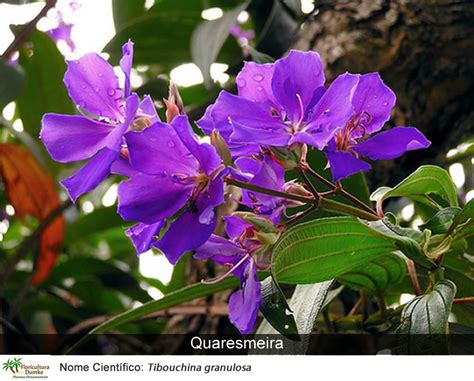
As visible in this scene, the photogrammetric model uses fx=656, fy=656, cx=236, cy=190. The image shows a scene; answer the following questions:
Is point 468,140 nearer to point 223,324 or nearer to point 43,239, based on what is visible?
point 223,324

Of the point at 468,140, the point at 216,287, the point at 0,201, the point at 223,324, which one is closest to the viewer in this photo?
the point at 216,287

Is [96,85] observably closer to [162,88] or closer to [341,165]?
[341,165]

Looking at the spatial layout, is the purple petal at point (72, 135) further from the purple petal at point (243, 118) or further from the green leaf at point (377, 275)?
the green leaf at point (377, 275)

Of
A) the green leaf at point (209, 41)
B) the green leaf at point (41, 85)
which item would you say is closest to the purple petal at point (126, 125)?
the green leaf at point (209, 41)

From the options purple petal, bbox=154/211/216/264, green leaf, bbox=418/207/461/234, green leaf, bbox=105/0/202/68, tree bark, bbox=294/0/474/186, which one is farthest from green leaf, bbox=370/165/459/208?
green leaf, bbox=105/0/202/68

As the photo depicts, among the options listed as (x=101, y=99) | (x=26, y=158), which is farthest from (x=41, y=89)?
(x=101, y=99)
